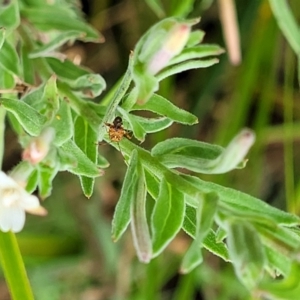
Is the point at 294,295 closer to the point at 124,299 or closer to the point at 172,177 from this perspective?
the point at 172,177

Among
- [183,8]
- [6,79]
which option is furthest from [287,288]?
[183,8]

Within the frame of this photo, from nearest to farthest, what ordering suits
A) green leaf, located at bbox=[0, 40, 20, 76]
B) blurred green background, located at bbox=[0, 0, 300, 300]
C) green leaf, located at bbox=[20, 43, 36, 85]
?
green leaf, located at bbox=[0, 40, 20, 76], green leaf, located at bbox=[20, 43, 36, 85], blurred green background, located at bbox=[0, 0, 300, 300]

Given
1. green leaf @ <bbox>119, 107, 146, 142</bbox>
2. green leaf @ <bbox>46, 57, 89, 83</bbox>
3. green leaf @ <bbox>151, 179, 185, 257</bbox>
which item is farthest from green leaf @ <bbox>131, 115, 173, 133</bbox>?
green leaf @ <bbox>46, 57, 89, 83</bbox>

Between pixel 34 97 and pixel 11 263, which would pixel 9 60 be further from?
pixel 11 263

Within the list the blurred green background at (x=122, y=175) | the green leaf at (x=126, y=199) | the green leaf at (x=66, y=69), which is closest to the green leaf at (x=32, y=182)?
the green leaf at (x=126, y=199)

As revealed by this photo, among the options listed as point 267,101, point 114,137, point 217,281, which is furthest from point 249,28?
point 114,137

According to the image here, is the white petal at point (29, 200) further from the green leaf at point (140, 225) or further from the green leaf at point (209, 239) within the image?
the green leaf at point (209, 239)

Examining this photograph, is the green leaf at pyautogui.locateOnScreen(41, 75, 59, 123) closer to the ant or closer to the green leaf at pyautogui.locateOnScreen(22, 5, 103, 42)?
the ant
